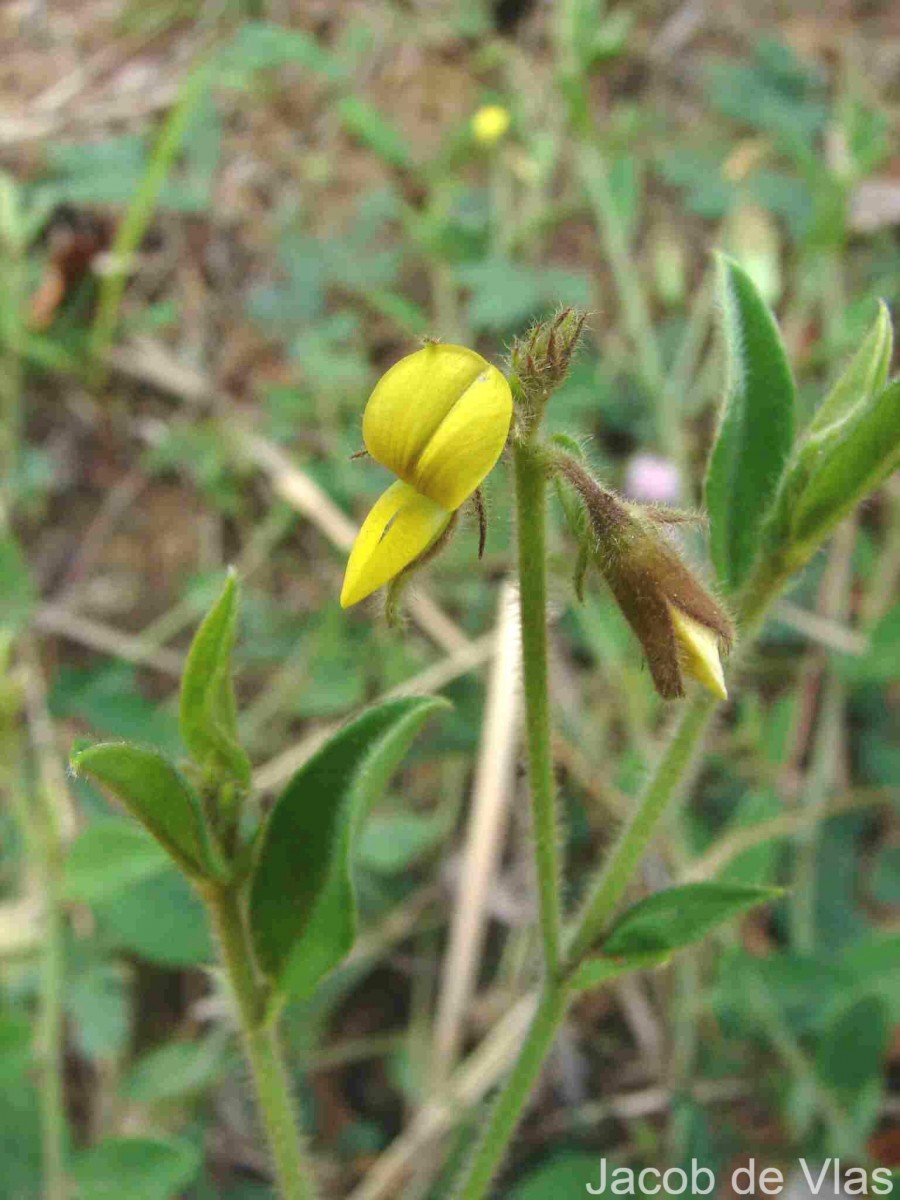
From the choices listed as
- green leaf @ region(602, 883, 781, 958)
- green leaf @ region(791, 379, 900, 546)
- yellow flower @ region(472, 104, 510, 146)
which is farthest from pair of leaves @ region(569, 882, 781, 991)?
yellow flower @ region(472, 104, 510, 146)

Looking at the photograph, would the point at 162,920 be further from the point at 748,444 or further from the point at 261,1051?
the point at 748,444

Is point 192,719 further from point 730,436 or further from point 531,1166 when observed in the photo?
point 531,1166

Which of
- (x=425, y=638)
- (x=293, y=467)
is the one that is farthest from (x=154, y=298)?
(x=425, y=638)

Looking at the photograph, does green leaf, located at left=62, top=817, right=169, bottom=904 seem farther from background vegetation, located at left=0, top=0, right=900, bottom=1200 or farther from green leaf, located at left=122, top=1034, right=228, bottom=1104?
green leaf, located at left=122, top=1034, right=228, bottom=1104

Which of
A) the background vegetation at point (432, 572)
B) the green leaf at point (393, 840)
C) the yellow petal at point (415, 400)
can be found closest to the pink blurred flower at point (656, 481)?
the background vegetation at point (432, 572)

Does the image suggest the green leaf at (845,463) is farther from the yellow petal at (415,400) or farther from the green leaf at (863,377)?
the yellow petal at (415,400)
